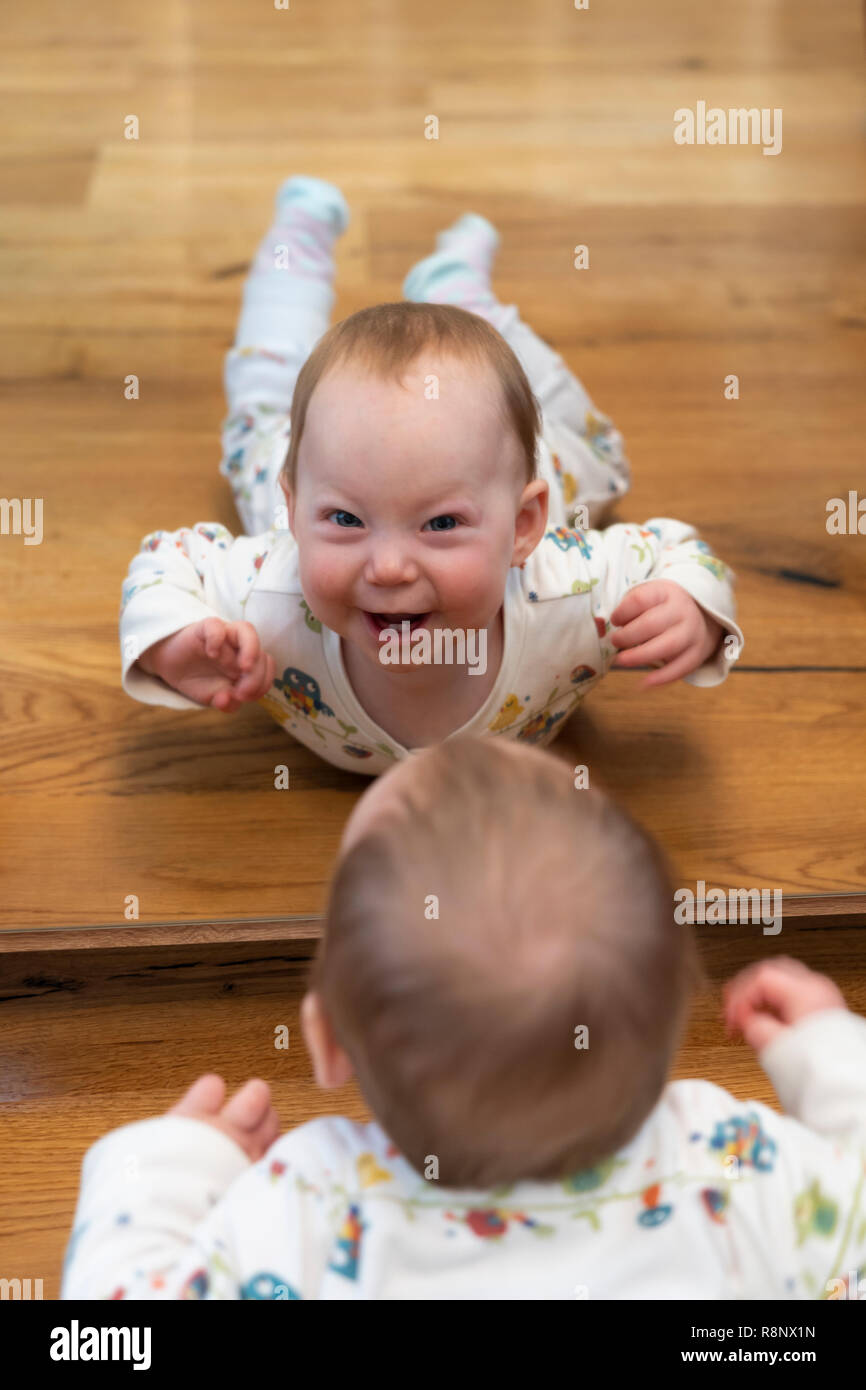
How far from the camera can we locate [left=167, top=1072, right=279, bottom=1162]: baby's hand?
0.70 metres

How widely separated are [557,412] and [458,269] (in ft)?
0.73

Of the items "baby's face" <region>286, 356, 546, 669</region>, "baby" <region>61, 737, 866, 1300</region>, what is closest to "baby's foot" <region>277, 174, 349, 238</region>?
"baby's face" <region>286, 356, 546, 669</region>

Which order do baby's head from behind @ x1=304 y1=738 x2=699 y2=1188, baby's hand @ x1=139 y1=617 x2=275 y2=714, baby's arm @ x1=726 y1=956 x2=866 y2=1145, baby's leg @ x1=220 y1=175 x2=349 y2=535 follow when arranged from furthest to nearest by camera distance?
baby's leg @ x1=220 y1=175 x2=349 y2=535 → baby's hand @ x1=139 y1=617 x2=275 y2=714 → baby's arm @ x1=726 y1=956 x2=866 y2=1145 → baby's head from behind @ x1=304 y1=738 x2=699 y2=1188

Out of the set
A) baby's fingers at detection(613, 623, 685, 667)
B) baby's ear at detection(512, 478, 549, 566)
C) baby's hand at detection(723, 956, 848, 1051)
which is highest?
baby's ear at detection(512, 478, 549, 566)

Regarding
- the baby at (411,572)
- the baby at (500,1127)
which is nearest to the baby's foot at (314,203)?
the baby at (411,572)

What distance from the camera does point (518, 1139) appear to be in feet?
1.79

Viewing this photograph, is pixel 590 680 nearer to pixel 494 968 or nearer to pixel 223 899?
pixel 223 899

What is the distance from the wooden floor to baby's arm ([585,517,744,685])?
129 millimetres

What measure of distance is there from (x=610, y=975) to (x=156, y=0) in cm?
191

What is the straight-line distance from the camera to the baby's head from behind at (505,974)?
53cm

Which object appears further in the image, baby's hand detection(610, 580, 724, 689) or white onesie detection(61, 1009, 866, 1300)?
baby's hand detection(610, 580, 724, 689)

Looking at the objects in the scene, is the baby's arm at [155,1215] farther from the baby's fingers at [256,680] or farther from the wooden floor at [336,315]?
the baby's fingers at [256,680]

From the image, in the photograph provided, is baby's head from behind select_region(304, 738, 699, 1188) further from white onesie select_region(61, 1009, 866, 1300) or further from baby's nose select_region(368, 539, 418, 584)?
baby's nose select_region(368, 539, 418, 584)
